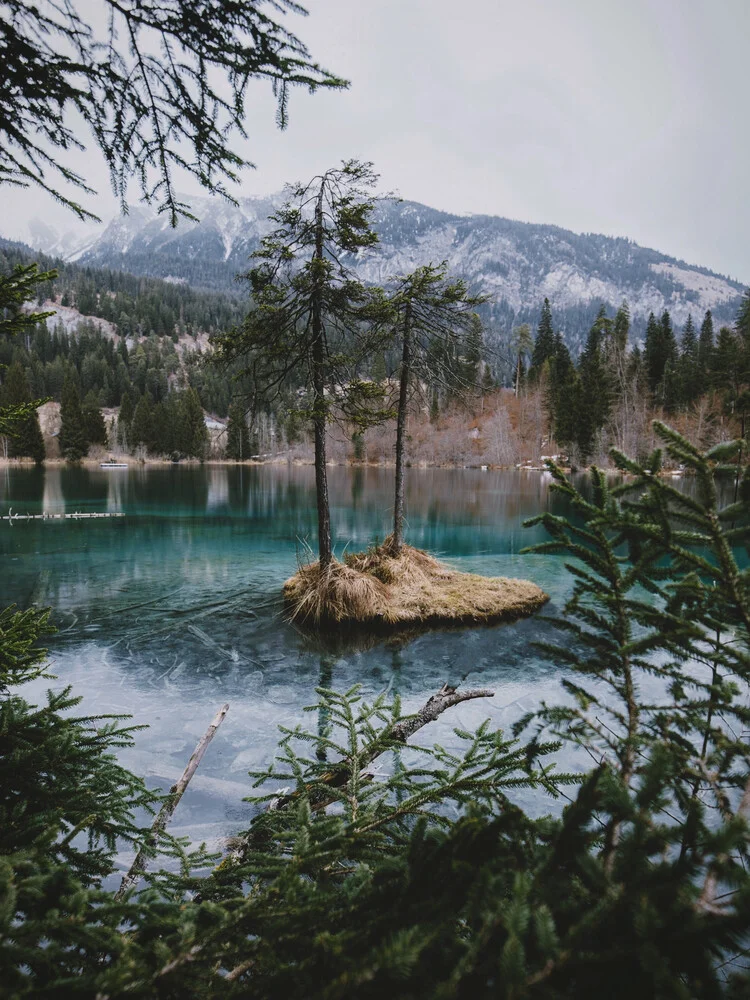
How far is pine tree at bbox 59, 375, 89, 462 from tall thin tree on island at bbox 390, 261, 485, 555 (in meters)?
76.9

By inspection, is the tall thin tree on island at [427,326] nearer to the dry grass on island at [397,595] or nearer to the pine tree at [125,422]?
the dry grass on island at [397,595]

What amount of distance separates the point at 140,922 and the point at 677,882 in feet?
4.60

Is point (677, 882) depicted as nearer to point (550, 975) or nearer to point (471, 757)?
point (550, 975)

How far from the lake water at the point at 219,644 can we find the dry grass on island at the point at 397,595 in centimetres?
53

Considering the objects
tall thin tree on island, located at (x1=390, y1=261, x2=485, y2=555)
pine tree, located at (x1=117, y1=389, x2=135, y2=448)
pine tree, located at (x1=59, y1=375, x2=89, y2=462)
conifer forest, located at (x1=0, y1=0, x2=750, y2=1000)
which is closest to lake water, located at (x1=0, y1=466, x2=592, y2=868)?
conifer forest, located at (x1=0, y1=0, x2=750, y2=1000)

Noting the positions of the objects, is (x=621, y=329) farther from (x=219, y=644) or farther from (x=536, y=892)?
(x=536, y=892)

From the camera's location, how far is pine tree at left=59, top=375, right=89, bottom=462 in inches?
2869

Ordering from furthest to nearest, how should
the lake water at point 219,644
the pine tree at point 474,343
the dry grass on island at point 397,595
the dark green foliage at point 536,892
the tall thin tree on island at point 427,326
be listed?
the pine tree at point 474,343
the tall thin tree on island at point 427,326
the dry grass on island at point 397,595
the lake water at point 219,644
the dark green foliage at point 536,892

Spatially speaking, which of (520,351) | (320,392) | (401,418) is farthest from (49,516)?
(520,351)

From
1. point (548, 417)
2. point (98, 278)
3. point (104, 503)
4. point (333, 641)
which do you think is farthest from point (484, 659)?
point (98, 278)

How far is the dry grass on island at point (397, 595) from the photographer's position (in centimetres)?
1055

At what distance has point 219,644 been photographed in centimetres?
963

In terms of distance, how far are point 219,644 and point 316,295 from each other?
743 cm

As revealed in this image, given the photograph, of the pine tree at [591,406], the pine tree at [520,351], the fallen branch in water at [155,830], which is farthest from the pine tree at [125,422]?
the fallen branch in water at [155,830]
